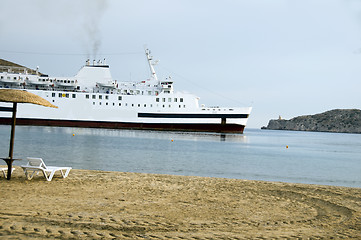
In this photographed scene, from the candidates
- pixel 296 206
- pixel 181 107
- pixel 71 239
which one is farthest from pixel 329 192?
pixel 181 107

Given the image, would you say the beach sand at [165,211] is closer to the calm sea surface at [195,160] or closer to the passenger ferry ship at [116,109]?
the calm sea surface at [195,160]

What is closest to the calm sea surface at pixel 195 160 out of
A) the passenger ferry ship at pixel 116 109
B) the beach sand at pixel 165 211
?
the beach sand at pixel 165 211

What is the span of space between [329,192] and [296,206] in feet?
8.42

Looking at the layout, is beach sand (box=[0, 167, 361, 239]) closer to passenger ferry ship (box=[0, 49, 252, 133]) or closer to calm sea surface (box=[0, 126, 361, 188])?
calm sea surface (box=[0, 126, 361, 188])

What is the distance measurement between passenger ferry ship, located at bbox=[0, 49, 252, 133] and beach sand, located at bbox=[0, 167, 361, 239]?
37.8 meters

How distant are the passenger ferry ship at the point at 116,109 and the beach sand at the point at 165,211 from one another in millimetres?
37768

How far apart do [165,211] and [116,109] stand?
137ft

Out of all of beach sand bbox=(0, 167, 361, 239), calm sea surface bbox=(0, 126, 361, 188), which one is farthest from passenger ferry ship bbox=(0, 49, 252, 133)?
beach sand bbox=(0, 167, 361, 239)

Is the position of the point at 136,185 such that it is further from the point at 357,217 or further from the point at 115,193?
the point at 357,217

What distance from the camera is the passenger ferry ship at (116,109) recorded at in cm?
4619

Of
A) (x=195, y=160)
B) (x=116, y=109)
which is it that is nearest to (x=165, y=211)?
(x=195, y=160)

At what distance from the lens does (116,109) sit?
46.5 meters

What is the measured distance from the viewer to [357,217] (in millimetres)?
5855

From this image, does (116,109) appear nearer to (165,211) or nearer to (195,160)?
(195,160)
